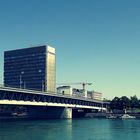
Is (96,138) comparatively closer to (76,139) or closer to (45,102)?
(76,139)

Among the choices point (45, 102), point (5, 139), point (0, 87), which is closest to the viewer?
point (5, 139)

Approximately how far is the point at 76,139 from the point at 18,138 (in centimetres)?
1567

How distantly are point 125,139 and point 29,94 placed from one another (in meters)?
95.6

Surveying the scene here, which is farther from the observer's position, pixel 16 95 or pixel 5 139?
pixel 16 95

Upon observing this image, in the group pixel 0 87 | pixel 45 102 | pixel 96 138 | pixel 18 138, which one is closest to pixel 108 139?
pixel 96 138

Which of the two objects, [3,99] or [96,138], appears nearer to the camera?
[96,138]

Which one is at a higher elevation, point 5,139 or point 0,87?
point 0,87

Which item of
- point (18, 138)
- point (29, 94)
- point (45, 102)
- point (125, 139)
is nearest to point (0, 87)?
point (29, 94)

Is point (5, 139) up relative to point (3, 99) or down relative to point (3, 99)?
down

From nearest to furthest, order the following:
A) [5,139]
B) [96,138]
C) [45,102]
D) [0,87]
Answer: [5,139]
[96,138]
[0,87]
[45,102]

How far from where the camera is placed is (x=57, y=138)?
95438 millimetres

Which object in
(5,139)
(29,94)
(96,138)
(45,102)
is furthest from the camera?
(45,102)

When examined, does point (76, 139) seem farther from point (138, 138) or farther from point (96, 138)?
point (138, 138)

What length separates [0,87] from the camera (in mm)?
152375
